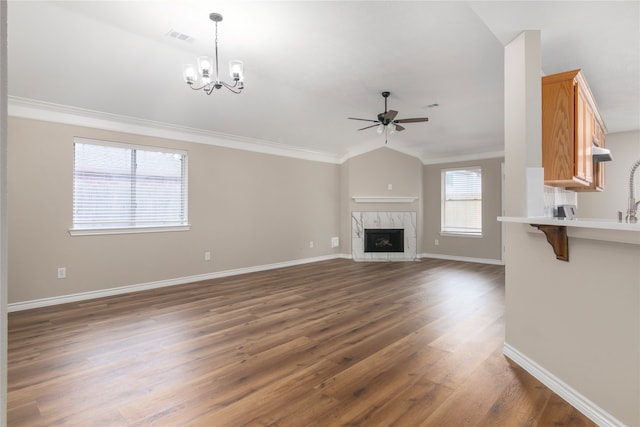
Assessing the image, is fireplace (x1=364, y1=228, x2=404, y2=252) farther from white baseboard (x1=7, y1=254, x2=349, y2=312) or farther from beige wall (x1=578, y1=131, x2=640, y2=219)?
beige wall (x1=578, y1=131, x2=640, y2=219)

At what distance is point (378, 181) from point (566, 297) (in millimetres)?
5936

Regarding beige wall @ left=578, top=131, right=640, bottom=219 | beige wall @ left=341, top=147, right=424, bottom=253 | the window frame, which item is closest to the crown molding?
beige wall @ left=341, top=147, right=424, bottom=253

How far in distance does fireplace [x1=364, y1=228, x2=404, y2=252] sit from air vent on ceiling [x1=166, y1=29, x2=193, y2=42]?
5.47 meters

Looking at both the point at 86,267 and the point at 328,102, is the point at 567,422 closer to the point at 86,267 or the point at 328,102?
the point at 328,102

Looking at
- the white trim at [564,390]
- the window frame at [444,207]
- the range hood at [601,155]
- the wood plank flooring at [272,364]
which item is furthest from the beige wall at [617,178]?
the white trim at [564,390]

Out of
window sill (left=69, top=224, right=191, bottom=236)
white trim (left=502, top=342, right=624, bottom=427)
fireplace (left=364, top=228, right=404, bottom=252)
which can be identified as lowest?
white trim (left=502, top=342, right=624, bottom=427)

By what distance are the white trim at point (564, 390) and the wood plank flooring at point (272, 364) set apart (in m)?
0.05

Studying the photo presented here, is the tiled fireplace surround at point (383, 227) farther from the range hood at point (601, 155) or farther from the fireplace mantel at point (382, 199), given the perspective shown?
the range hood at point (601, 155)

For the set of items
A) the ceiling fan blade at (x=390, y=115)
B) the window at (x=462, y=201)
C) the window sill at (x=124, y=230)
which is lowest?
the window sill at (x=124, y=230)

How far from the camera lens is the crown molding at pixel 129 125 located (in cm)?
382

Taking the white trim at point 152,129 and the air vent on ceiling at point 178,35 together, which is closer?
the air vent on ceiling at point 178,35

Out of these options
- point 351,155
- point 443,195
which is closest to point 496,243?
point 443,195

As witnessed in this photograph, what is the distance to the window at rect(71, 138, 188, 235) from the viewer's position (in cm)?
427

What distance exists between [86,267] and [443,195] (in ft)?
24.3
